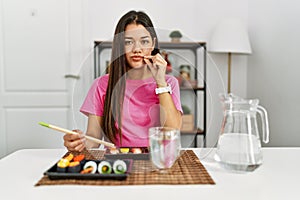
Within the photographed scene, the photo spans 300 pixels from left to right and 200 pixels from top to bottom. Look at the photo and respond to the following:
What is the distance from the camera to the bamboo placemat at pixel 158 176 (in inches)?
31.5

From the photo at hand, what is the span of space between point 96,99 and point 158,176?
348 mm

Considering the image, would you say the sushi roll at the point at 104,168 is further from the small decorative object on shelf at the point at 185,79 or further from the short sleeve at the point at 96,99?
the small decorative object on shelf at the point at 185,79

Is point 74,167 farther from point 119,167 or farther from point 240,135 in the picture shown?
point 240,135

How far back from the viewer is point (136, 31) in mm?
977

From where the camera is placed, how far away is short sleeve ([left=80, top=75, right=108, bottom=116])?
3.50 feet

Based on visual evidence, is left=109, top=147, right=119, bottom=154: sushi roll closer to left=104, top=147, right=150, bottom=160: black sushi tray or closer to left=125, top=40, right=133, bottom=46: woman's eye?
left=104, top=147, right=150, bottom=160: black sushi tray

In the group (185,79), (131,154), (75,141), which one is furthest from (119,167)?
(185,79)

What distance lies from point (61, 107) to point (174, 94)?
2.01 m

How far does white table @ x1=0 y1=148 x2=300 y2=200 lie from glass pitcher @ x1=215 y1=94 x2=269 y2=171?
1.3 inches

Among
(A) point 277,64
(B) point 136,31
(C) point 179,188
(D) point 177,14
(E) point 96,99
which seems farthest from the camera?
(D) point 177,14

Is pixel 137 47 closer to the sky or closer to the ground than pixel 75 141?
closer to the sky

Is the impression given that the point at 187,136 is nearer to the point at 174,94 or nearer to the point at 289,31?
the point at 174,94

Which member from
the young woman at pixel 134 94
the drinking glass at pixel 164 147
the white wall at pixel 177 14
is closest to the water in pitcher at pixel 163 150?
the drinking glass at pixel 164 147

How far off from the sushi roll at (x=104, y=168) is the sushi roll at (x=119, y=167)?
1cm
